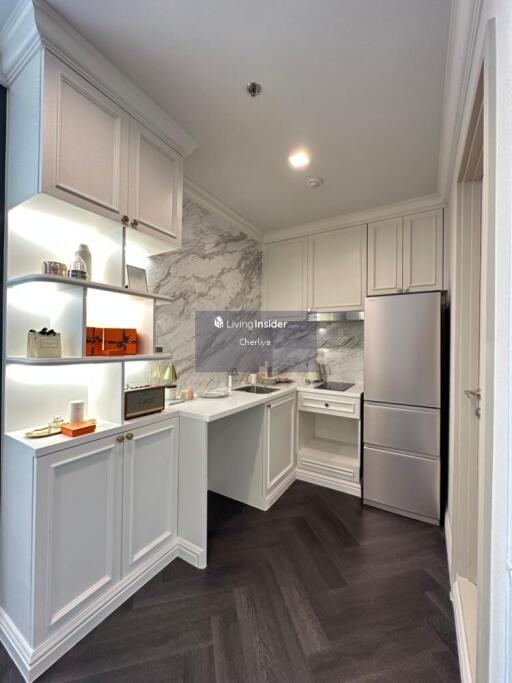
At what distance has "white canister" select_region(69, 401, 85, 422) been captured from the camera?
1364 mm

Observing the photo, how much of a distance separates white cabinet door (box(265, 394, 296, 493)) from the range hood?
0.82 metres

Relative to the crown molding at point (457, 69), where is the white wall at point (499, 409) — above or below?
below

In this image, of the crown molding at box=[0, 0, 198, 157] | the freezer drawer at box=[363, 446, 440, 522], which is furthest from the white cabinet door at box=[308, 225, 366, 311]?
the crown molding at box=[0, 0, 198, 157]

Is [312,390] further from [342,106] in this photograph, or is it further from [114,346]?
[342,106]

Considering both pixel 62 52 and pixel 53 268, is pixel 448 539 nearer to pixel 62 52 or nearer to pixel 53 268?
pixel 53 268

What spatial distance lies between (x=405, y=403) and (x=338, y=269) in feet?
4.47

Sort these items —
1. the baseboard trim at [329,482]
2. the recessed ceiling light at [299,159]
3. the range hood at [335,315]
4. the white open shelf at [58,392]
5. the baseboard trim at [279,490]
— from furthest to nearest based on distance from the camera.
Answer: the range hood at [335,315], the baseboard trim at [329,482], the baseboard trim at [279,490], the recessed ceiling light at [299,159], the white open shelf at [58,392]

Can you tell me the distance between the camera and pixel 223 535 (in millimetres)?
1947

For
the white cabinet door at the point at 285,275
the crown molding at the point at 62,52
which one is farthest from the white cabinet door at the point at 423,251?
the crown molding at the point at 62,52

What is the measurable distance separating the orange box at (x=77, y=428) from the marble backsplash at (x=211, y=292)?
2.81ft

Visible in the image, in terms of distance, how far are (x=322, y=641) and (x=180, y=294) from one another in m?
2.13

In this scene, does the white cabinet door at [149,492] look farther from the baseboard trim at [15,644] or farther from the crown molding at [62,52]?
the crown molding at [62,52]

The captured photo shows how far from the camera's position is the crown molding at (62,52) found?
1.09 meters

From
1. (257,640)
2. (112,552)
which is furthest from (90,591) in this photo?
(257,640)
